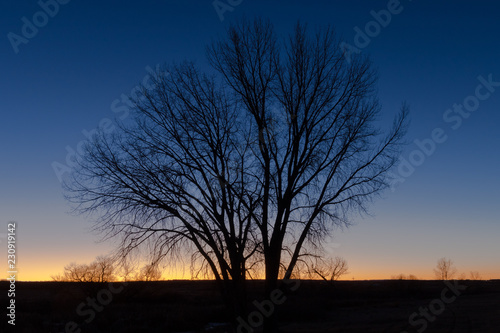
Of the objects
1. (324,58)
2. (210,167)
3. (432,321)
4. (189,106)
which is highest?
(324,58)

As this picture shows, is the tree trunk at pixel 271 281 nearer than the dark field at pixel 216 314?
Yes

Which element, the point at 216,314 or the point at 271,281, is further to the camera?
the point at 216,314

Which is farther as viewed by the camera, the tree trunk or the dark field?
the dark field

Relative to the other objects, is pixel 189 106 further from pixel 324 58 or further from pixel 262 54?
pixel 324 58

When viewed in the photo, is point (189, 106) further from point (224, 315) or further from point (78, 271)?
point (78, 271)

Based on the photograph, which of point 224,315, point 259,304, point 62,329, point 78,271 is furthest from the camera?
point 78,271

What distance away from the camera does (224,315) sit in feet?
111

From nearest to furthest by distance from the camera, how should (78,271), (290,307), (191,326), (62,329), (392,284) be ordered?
1. (62,329)
2. (191,326)
3. (290,307)
4. (78,271)
5. (392,284)

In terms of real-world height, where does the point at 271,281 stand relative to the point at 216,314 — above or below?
above

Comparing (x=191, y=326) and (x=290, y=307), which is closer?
(x=191, y=326)

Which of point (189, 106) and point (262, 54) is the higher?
point (262, 54)

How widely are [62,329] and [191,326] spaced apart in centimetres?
724

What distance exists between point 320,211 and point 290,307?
22.0 metres

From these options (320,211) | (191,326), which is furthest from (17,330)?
(320,211)
